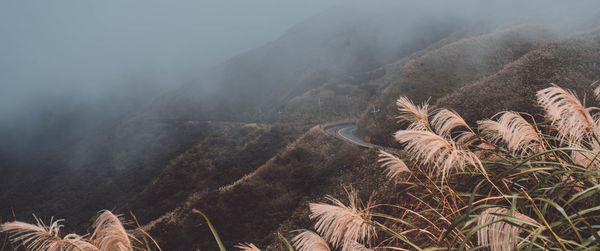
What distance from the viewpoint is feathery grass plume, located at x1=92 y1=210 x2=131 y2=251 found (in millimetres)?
3031

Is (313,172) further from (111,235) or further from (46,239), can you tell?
(46,239)

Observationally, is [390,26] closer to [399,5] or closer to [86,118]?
[399,5]

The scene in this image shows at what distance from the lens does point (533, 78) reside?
2522cm

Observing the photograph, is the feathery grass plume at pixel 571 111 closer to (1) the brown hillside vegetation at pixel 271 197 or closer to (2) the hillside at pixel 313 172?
(2) the hillside at pixel 313 172

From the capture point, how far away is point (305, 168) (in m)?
27.6

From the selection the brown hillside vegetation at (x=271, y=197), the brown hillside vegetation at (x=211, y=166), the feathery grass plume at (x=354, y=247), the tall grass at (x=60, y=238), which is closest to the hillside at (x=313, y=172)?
the brown hillside vegetation at (x=271, y=197)

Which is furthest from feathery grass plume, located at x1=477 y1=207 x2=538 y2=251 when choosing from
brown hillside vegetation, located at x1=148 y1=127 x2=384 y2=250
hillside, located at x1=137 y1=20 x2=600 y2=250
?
brown hillside vegetation, located at x1=148 y1=127 x2=384 y2=250

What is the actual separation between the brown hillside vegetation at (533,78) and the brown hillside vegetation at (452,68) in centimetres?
727

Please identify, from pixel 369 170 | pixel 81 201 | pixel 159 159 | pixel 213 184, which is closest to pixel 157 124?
pixel 159 159

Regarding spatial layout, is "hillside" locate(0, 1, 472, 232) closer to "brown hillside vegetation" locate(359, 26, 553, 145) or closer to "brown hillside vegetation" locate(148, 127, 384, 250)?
"brown hillside vegetation" locate(148, 127, 384, 250)

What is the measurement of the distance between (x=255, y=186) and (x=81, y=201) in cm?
6629

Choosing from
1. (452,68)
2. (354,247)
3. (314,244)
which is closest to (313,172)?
(354,247)

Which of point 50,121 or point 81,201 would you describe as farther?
point 50,121

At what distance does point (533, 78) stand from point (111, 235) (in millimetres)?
32387
